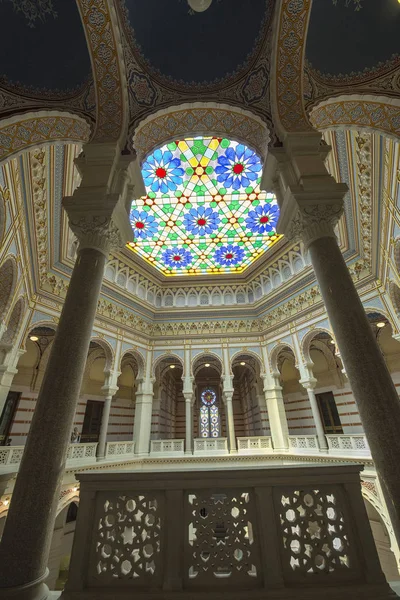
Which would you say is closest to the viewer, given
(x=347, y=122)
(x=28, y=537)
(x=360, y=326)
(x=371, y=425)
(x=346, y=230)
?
(x=28, y=537)

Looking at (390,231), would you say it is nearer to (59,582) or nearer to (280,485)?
(280,485)

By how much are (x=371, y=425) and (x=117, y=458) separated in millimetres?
8722

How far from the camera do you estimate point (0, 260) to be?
5.78 metres

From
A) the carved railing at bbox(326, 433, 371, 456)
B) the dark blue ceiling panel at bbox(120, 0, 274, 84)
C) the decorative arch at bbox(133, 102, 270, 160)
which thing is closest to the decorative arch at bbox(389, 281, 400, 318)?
the carved railing at bbox(326, 433, 371, 456)

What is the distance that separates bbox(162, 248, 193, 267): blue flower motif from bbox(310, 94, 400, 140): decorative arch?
7049 millimetres

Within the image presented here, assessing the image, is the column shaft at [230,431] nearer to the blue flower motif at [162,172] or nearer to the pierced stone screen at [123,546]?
the blue flower motif at [162,172]

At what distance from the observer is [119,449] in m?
9.34

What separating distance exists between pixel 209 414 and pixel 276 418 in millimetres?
5788

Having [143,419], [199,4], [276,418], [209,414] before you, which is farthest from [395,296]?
[209,414]

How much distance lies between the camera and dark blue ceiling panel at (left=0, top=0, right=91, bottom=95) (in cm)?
422

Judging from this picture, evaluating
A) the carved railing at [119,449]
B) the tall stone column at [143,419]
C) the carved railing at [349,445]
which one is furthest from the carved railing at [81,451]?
the carved railing at [349,445]

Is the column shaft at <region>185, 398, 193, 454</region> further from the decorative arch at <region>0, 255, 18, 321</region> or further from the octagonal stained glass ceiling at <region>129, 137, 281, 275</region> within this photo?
the decorative arch at <region>0, 255, 18, 321</region>

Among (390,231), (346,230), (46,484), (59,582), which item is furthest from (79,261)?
(59,582)

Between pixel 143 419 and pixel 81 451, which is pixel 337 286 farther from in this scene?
pixel 143 419
